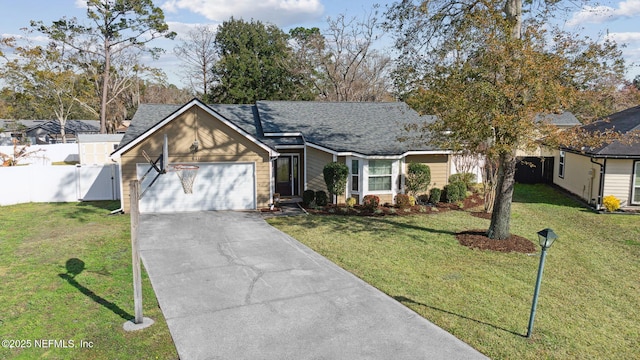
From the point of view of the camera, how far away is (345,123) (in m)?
21.0

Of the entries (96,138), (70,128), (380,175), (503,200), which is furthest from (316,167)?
(70,128)

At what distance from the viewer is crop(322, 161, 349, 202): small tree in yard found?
56.0ft

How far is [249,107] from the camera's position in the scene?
74.9 ft

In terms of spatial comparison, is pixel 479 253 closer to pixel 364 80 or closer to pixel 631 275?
pixel 631 275

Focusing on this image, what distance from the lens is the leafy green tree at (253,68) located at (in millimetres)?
38969

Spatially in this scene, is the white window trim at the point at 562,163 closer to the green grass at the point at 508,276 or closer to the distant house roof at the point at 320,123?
the green grass at the point at 508,276

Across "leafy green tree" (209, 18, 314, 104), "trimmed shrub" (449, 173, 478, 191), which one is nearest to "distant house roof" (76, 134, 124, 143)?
"leafy green tree" (209, 18, 314, 104)

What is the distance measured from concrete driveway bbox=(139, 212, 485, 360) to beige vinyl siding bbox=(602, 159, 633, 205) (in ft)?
45.1

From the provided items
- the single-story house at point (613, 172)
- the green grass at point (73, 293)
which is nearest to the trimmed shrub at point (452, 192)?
the single-story house at point (613, 172)

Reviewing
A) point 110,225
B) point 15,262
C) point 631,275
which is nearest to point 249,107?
point 110,225

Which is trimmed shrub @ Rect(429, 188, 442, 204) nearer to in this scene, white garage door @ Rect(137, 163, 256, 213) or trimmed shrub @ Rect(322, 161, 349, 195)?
trimmed shrub @ Rect(322, 161, 349, 195)

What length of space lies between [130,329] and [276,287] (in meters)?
3.04

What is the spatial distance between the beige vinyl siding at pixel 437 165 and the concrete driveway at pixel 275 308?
8845 millimetres

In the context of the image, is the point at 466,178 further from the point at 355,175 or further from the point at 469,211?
the point at 355,175
